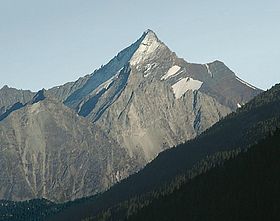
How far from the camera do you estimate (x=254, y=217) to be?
197750 millimetres

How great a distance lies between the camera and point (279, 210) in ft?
618

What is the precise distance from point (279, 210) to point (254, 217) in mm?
11380
